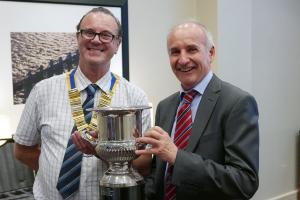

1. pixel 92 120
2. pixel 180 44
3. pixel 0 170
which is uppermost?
pixel 180 44

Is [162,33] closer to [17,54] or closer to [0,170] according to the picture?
[17,54]

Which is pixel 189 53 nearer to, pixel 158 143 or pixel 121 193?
pixel 158 143

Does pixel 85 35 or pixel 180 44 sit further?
pixel 85 35

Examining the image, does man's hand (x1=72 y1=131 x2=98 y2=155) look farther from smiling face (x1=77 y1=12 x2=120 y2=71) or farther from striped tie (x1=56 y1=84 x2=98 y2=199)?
smiling face (x1=77 y1=12 x2=120 y2=71)

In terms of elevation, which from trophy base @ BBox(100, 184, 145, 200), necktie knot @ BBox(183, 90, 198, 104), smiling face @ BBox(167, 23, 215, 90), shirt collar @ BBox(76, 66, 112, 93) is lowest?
trophy base @ BBox(100, 184, 145, 200)

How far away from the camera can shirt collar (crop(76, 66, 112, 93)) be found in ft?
5.29

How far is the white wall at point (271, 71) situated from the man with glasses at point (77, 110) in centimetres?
171

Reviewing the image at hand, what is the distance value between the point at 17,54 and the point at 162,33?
47.8 inches

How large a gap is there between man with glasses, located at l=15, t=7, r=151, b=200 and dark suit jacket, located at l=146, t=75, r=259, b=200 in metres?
0.34

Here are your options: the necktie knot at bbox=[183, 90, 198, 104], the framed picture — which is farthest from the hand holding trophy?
the framed picture

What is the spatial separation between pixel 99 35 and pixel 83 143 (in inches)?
18.3

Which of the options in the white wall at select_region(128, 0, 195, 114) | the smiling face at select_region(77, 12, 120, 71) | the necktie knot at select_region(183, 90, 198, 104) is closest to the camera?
the necktie knot at select_region(183, 90, 198, 104)

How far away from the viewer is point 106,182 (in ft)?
4.27

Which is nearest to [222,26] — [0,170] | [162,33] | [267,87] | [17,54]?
[162,33]
